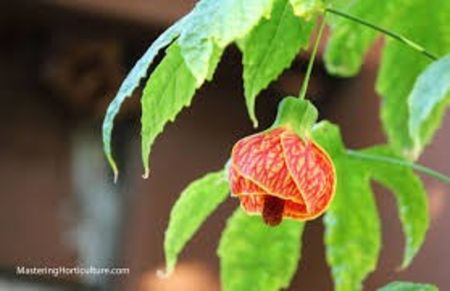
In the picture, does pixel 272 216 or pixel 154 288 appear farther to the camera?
pixel 154 288

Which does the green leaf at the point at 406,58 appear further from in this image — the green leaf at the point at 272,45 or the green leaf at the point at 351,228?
the green leaf at the point at 272,45

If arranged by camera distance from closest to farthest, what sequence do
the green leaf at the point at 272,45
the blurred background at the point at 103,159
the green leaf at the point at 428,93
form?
the green leaf at the point at 428,93 → the green leaf at the point at 272,45 → the blurred background at the point at 103,159

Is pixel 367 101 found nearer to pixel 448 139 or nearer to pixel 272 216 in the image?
pixel 448 139

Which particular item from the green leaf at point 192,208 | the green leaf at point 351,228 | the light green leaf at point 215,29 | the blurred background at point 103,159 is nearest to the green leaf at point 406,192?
the green leaf at point 351,228

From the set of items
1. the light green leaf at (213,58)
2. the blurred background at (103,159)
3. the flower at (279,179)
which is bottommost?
the flower at (279,179)

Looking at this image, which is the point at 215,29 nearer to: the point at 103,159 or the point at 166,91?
the point at 166,91

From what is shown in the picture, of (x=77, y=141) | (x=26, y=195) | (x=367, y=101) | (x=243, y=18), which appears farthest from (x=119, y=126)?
(x=243, y=18)

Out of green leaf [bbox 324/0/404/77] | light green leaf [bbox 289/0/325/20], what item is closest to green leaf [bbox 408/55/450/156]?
light green leaf [bbox 289/0/325/20]
